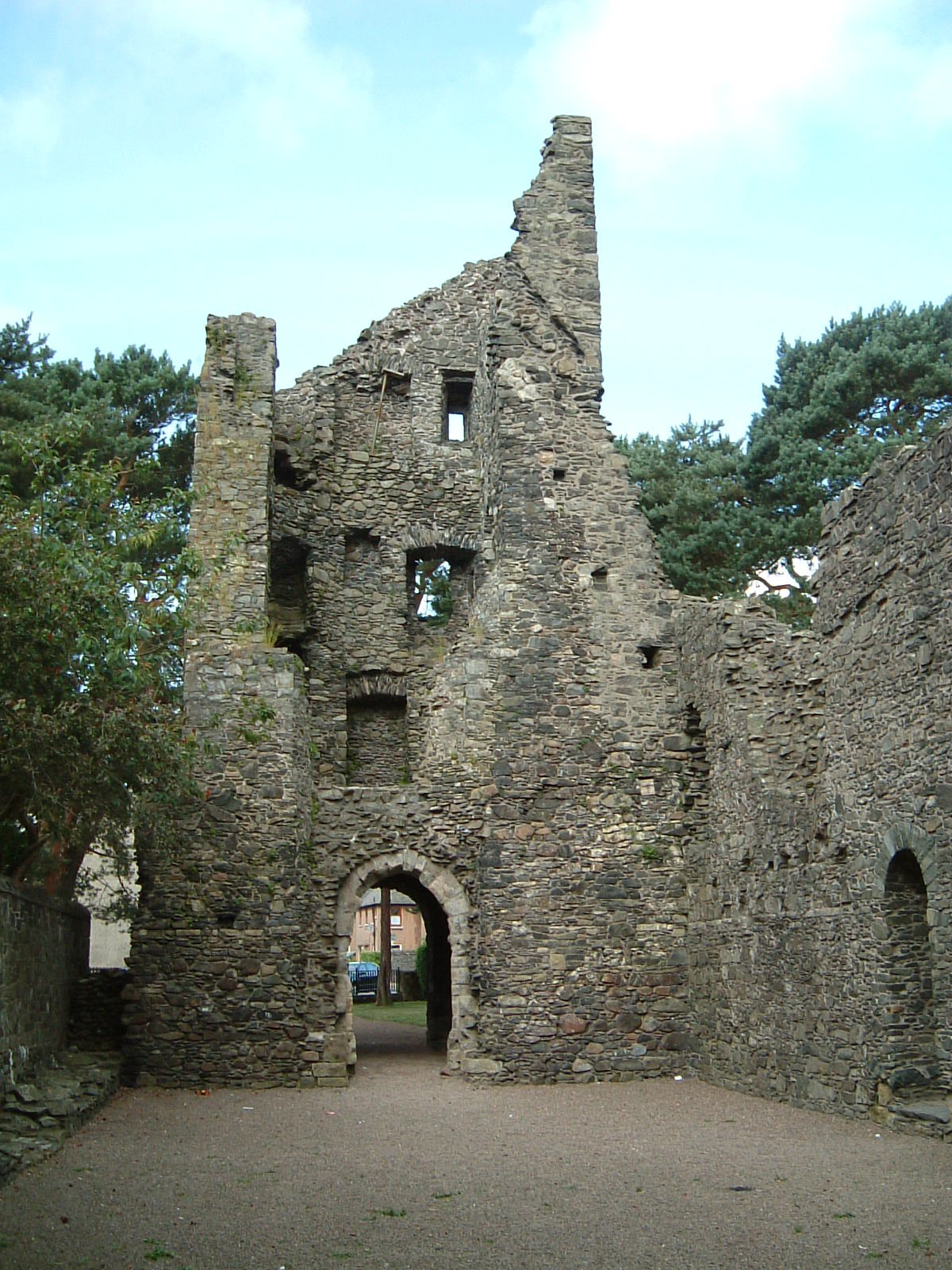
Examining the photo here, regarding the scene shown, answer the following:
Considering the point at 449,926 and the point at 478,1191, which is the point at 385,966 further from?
the point at 478,1191

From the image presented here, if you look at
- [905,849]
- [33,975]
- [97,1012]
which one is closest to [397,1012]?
[97,1012]

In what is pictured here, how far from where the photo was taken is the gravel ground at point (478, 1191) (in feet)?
23.6

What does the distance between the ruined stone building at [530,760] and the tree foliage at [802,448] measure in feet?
25.0

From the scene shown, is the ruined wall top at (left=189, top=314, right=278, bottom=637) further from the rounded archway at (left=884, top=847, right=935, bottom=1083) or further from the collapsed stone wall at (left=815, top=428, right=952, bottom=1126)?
the rounded archway at (left=884, top=847, right=935, bottom=1083)

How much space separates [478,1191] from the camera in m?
8.97

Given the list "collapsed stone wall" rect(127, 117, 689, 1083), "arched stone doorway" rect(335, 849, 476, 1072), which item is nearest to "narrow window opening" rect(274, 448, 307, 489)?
"collapsed stone wall" rect(127, 117, 689, 1083)

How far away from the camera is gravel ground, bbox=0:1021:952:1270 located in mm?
7207

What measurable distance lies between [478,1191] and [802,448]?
67.4 ft

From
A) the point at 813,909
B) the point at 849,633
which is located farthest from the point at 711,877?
the point at 849,633

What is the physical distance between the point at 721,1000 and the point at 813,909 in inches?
110

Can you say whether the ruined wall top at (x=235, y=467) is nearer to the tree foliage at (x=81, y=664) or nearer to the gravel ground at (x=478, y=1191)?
the tree foliage at (x=81, y=664)

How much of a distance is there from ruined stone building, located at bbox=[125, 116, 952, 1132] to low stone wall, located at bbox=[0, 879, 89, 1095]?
3.16 feet

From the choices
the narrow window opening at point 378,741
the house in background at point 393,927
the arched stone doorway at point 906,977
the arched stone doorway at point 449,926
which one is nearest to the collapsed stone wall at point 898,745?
A: the arched stone doorway at point 906,977

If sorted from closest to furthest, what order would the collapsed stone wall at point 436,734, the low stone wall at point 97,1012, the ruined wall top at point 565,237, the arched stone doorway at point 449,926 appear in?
the low stone wall at point 97,1012 → the collapsed stone wall at point 436,734 → the arched stone doorway at point 449,926 → the ruined wall top at point 565,237
